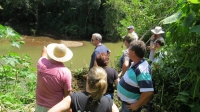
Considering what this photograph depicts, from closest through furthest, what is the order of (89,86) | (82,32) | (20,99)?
1. (89,86)
2. (20,99)
3. (82,32)

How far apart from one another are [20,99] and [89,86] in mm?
2373

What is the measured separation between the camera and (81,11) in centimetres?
2520

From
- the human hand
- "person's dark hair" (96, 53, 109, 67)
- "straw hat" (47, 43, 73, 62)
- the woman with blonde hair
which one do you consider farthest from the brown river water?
the woman with blonde hair

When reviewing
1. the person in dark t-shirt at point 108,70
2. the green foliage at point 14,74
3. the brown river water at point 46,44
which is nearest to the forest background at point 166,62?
the green foliage at point 14,74

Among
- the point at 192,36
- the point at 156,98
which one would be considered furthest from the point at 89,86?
the point at 156,98

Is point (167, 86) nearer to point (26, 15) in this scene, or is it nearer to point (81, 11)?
point (81, 11)

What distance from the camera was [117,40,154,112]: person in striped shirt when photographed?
102 inches

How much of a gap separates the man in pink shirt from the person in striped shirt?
59 centimetres

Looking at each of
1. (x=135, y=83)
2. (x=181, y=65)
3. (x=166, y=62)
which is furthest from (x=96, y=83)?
(x=166, y=62)

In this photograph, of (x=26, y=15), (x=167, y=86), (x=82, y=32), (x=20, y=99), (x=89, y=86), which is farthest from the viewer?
(x=26, y=15)

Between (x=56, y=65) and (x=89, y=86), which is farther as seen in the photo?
(x=56, y=65)

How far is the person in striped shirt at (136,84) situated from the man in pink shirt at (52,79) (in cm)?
59

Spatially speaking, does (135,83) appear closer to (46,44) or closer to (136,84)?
(136,84)

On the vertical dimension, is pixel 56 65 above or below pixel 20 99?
above
